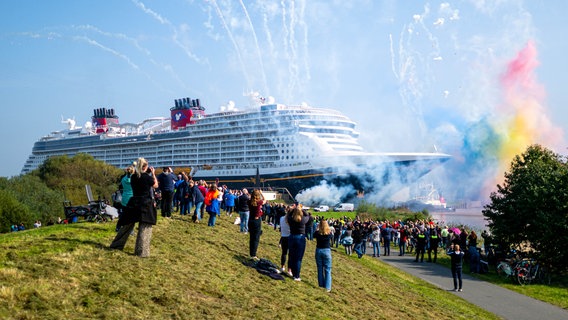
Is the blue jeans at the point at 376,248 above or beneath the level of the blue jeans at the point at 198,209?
beneath

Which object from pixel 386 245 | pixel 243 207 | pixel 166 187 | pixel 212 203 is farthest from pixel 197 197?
pixel 386 245

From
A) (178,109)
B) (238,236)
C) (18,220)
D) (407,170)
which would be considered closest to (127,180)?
(238,236)

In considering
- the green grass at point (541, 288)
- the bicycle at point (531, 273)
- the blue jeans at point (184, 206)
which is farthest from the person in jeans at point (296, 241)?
the bicycle at point (531, 273)

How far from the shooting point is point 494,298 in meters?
16.3

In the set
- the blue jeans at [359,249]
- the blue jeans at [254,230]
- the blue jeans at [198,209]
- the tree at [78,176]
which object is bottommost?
the blue jeans at [359,249]

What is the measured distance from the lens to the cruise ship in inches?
3046

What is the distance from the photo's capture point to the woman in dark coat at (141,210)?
9.77 metres

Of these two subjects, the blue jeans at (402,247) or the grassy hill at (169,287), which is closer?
the grassy hill at (169,287)

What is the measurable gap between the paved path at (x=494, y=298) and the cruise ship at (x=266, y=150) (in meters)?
49.6

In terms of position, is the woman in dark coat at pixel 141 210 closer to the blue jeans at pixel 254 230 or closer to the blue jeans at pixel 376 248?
the blue jeans at pixel 254 230

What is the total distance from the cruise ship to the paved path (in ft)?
163

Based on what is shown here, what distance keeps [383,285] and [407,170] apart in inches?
2533

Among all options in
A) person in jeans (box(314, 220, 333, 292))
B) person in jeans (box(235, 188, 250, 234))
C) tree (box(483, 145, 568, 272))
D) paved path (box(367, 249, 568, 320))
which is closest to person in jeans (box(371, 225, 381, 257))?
paved path (box(367, 249, 568, 320))

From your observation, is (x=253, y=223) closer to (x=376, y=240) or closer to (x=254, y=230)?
(x=254, y=230)
